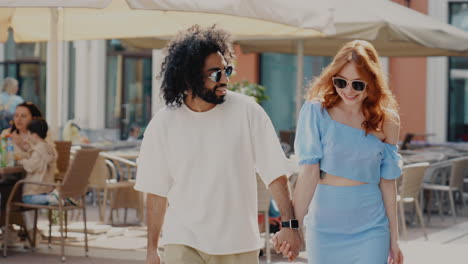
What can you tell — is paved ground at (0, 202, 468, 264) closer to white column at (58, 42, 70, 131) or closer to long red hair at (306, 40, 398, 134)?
long red hair at (306, 40, 398, 134)

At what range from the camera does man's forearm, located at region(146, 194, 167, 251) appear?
436 centimetres

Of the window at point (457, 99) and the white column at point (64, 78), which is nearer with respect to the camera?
the window at point (457, 99)

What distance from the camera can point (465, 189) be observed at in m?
15.6

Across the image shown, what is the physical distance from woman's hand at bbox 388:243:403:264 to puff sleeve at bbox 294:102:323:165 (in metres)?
0.53

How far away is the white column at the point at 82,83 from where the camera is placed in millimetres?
21203

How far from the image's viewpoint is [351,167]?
15.4 feet

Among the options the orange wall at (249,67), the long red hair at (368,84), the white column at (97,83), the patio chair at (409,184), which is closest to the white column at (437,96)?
the orange wall at (249,67)

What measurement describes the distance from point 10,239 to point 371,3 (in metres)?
5.19

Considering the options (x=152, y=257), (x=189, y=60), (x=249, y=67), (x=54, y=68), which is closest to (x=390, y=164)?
(x=189, y=60)

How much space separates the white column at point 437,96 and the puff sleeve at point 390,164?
13005 millimetres

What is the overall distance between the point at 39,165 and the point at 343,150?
5.08 metres

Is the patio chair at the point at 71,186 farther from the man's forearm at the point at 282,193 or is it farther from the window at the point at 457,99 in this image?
the window at the point at 457,99

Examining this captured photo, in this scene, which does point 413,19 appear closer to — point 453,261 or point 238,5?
point 238,5

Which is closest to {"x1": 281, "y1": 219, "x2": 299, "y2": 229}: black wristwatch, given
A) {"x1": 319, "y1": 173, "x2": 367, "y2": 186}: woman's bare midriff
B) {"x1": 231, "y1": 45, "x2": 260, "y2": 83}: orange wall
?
{"x1": 319, "y1": 173, "x2": 367, "y2": 186}: woman's bare midriff
